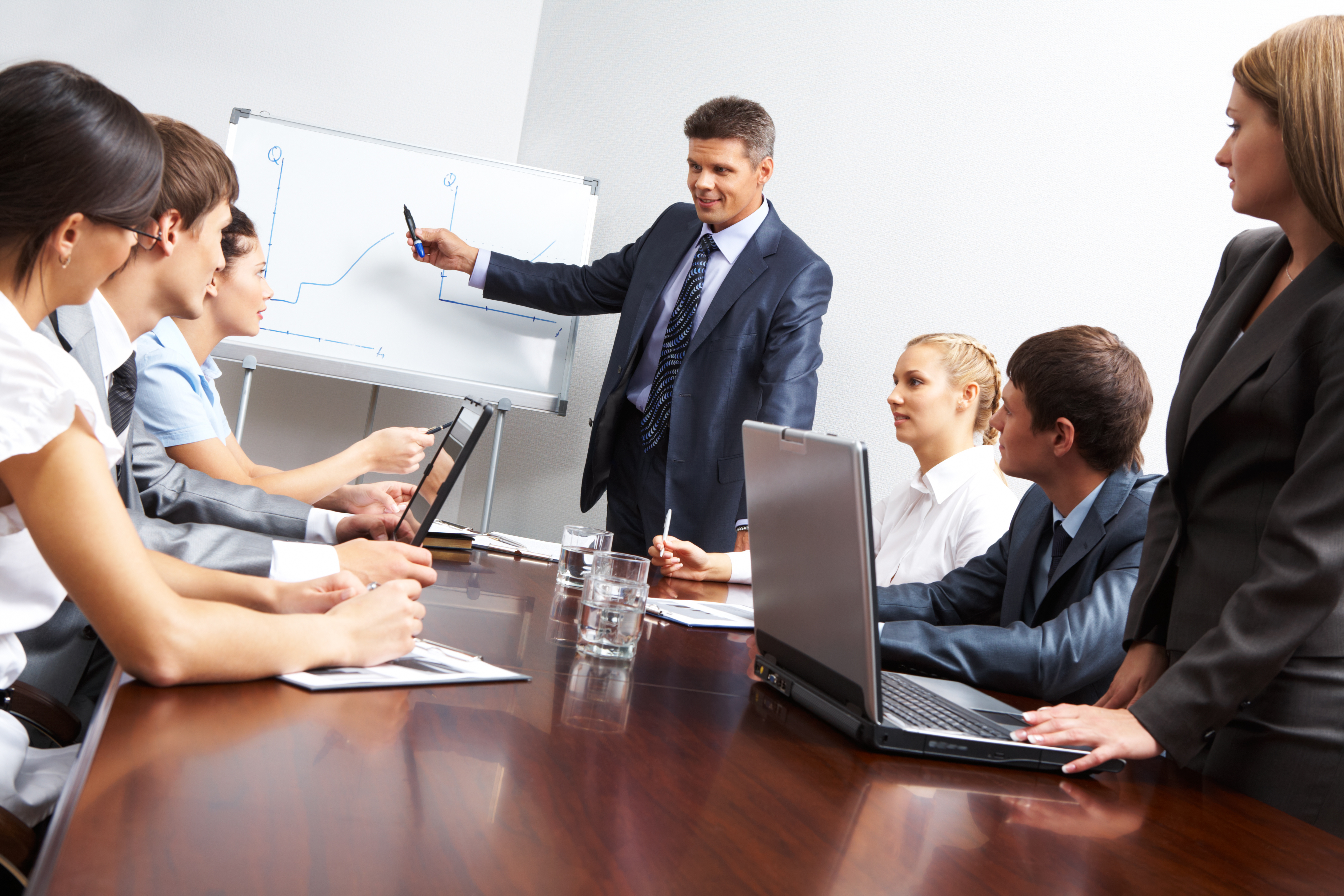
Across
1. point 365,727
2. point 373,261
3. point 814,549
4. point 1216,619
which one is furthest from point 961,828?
point 373,261

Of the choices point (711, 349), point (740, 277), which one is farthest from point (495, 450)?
point (740, 277)

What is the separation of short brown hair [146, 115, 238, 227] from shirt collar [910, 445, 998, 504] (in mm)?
1415

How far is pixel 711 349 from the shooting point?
280 cm

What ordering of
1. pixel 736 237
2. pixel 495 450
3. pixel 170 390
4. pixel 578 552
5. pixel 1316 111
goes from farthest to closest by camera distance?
pixel 495 450 → pixel 736 237 → pixel 170 390 → pixel 578 552 → pixel 1316 111

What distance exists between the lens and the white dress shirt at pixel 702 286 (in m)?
2.88

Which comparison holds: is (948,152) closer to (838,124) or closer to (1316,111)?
(838,124)

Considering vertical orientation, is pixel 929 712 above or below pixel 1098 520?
below

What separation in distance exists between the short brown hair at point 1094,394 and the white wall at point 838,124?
3.68ft

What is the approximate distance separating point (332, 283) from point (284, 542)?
7.06 feet

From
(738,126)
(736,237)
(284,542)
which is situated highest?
(738,126)

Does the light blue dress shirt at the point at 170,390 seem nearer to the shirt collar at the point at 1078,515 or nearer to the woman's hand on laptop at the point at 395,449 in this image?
the woman's hand on laptop at the point at 395,449

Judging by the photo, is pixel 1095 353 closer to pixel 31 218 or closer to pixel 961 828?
pixel 961 828

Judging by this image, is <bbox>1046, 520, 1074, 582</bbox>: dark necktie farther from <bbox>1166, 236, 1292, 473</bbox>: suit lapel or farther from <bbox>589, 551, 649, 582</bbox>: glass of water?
<bbox>589, 551, 649, 582</bbox>: glass of water

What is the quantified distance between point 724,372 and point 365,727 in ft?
6.93
